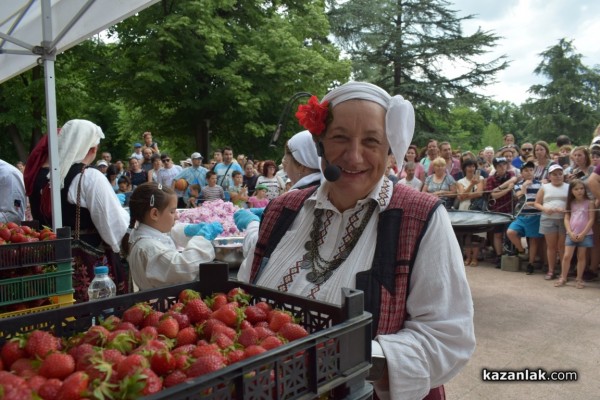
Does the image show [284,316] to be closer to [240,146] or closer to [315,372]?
[315,372]

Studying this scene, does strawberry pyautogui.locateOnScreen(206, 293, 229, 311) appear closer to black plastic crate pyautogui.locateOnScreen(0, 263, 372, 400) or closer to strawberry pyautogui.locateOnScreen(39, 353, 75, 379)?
black plastic crate pyautogui.locateOnScreen(0, 263, 372, 400)

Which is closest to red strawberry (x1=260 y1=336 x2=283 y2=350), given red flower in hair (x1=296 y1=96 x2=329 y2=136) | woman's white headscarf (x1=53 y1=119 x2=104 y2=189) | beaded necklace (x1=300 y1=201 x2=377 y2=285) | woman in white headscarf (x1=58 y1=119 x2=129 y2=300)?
beaded necklace (x1=300 y1=201 x2=377 y2=285)

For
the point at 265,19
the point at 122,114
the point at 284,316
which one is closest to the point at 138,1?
the point at 284,316

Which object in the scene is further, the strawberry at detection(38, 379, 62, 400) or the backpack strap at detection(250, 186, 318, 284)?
the backpack strap at detection(250, 186, 318, 284)

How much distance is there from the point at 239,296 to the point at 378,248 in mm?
526

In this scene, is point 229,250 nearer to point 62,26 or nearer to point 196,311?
point 196,311

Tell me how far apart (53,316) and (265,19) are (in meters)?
19.7

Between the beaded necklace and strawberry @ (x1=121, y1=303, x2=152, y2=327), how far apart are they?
0.63 meters

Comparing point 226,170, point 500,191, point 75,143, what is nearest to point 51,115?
point 75,143

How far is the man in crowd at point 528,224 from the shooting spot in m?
7.84

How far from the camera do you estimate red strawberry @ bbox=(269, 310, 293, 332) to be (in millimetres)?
1293

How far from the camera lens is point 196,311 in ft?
4.58

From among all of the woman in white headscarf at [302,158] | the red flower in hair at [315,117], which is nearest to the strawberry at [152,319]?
the red flower in hair at [315,117]

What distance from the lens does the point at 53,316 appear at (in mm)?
1304
